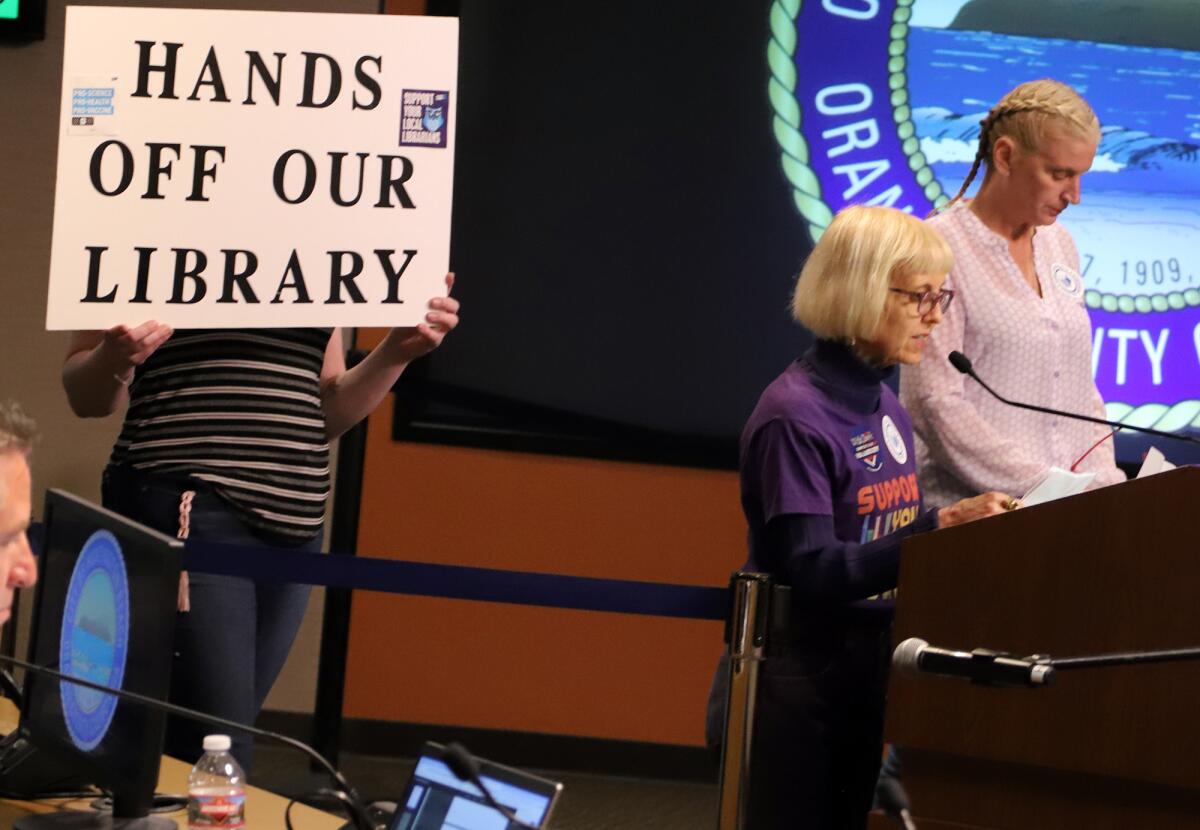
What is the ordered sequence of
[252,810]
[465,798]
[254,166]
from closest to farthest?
[465,798], [252,810], [254,166]

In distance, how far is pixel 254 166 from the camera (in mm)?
2744

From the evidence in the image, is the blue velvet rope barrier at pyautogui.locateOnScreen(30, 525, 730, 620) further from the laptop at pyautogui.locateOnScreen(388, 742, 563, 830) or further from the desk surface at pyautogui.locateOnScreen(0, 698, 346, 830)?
the laptop at pyautogui.locateOnScreen(388, 742, 563, 830)

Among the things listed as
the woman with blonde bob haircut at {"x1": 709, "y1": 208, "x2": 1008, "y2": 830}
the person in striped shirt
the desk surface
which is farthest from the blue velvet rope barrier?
the desk surface

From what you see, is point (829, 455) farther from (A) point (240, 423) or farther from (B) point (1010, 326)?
(A) point (240, 423)

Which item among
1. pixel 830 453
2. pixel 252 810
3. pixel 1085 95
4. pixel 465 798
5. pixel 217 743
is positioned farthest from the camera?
pixel 1085 95

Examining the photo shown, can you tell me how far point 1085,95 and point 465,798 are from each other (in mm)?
3802

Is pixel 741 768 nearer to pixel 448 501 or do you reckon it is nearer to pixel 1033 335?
pixel 1033 335

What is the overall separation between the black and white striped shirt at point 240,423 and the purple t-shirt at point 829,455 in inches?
28.8

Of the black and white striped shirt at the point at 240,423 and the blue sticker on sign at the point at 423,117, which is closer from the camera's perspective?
the black and white striped shirt at the point at 240,423

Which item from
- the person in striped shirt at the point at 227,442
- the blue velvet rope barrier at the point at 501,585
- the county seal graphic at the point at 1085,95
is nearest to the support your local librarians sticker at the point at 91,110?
the person in striped shirt at the point at 227,442

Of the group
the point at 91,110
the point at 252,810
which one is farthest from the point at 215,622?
the point at 91,110

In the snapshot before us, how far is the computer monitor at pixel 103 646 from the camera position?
173 centimetres

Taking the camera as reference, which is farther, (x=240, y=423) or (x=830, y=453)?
(x=240, y=423)

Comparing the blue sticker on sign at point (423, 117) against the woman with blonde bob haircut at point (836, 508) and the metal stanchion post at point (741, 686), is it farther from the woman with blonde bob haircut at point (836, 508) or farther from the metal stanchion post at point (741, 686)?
the metal stanchion post at point (741, 686)
